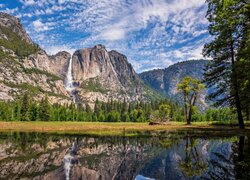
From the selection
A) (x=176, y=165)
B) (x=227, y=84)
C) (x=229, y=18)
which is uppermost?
(x=229, y=18)

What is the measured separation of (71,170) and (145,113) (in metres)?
159

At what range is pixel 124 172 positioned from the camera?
1258 cm

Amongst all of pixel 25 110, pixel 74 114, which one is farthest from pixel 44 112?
pixel 74 114

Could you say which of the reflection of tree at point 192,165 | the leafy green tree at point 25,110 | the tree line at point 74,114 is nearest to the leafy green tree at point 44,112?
the tree line at point 74,114

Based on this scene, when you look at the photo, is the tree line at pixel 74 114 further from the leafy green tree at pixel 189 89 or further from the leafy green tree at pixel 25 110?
the leafy green tree at pixel 189 89

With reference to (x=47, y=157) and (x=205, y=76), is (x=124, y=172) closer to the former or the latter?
(x=47, y=157)

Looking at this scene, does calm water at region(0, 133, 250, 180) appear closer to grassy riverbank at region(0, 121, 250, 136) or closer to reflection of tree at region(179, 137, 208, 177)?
reflection of tree at region(179, 137, 208, 177)

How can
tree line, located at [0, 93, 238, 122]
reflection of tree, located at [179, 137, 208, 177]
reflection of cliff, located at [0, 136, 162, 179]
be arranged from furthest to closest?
tree line, located at [0, 93, 238, 122] → reflection of tree, located at [179, 137, 208, 177] → reflection of cliff, located at [0, 136, 162, 179]

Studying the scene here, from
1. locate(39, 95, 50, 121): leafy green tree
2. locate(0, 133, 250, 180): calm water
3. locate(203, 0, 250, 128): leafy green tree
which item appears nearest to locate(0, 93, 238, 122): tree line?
locate(39, 95, 50, 121): leafy green tree

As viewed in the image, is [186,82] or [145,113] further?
[145,113]

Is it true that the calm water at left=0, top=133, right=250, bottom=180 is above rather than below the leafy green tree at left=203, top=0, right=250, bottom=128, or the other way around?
below

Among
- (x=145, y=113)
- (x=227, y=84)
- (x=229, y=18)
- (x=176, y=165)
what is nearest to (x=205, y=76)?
(x=227, y=84)

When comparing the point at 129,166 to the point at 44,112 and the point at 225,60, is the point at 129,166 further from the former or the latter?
the point at 44,112

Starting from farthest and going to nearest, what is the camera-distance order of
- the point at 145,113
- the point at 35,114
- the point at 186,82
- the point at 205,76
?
the point at 145,113 → the point at 35,114 → the point at 186,82 → the point at 205,76
